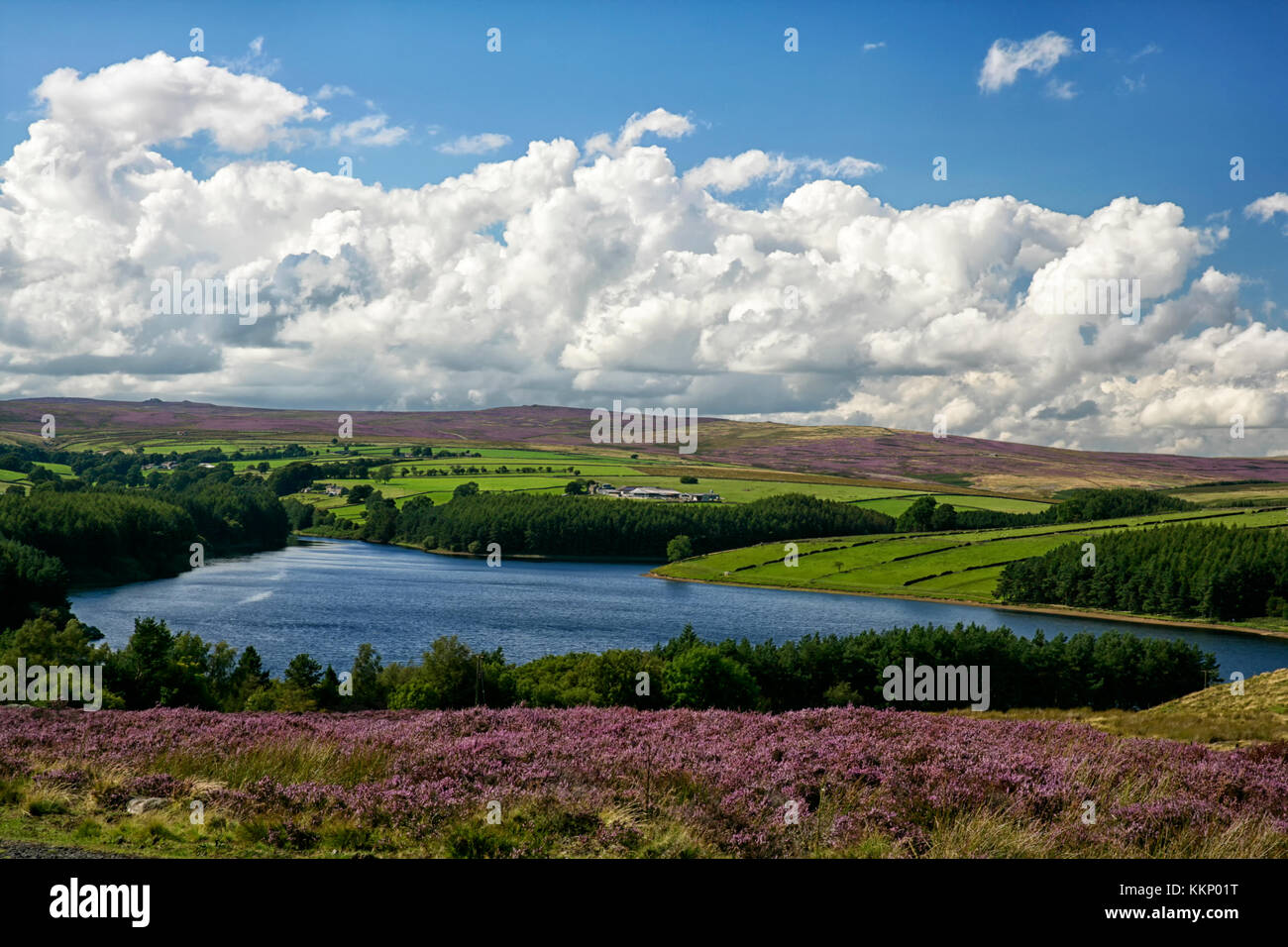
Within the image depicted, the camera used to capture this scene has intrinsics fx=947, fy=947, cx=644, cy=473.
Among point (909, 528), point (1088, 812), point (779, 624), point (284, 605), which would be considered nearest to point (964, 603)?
point (779, 624)

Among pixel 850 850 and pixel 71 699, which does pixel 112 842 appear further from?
pixel 71 699

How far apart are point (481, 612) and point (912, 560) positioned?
7623 centimetres

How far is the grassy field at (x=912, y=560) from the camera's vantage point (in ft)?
457

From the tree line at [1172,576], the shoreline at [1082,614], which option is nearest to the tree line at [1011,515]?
the tree line at [1172,576]

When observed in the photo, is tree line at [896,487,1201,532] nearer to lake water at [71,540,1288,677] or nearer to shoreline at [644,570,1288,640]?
shoreline at [644,570,1288,640]

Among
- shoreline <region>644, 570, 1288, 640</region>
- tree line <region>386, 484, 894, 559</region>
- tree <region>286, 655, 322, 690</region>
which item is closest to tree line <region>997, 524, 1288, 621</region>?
shoreline <region>644, 570, 1288, 640</region>

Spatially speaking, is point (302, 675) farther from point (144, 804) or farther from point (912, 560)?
point (912, 560)

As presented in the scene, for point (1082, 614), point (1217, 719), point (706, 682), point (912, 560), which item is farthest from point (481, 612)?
point (1217, 719)

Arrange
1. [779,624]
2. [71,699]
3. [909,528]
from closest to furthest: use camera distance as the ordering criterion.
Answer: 1. [71,699]
2. [779,624]
3. [909,528]

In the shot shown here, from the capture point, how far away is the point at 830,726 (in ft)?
45.3

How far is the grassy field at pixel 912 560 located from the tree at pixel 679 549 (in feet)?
8.93

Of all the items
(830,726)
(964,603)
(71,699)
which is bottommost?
(964,603)

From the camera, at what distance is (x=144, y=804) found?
10.9 metres
